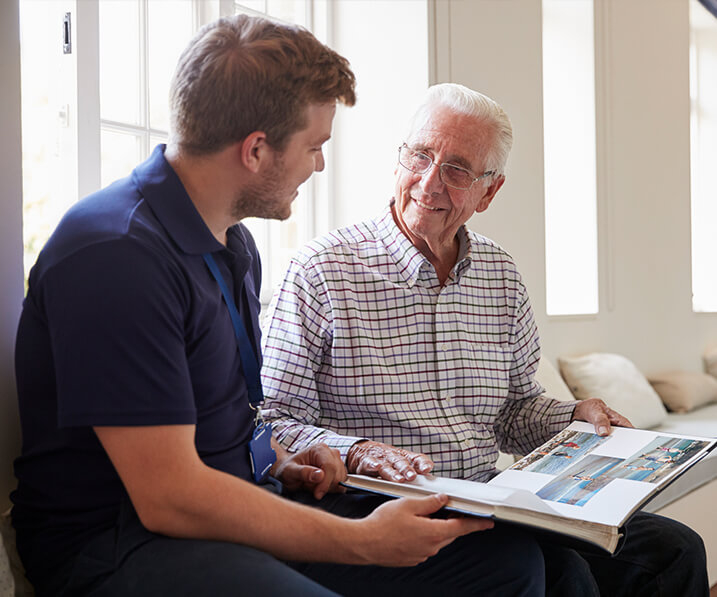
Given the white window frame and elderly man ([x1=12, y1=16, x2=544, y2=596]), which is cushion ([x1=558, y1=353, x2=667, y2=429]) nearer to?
the white window frame

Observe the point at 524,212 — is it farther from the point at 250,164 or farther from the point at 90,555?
the point at 90,555

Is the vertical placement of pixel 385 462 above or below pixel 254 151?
below

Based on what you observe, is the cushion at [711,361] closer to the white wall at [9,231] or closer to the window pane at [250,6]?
the window pane at [250,6]

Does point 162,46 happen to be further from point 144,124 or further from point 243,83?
point 243,83

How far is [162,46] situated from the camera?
7.91 ft

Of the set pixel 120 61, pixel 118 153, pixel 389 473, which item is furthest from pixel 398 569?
pixel 120 61

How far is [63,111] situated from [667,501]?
93.9 inches

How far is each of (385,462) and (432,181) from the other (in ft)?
2.31

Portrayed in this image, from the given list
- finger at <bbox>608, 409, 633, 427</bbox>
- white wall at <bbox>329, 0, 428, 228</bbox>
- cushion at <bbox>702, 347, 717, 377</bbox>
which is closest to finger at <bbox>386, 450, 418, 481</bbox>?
finger at <bbox>608, 409, 633, 427</bbox>

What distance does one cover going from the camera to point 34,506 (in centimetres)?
113

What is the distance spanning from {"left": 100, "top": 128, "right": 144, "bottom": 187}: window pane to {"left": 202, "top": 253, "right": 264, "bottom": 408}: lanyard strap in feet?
3.84

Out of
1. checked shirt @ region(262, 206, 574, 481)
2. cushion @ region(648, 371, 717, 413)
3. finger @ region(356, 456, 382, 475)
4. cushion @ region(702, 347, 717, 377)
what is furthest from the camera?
Result: cushion @ region(702, 347, 717, 377)

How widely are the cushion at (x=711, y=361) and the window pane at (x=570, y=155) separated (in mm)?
1364

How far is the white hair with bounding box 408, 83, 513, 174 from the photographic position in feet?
6.06
